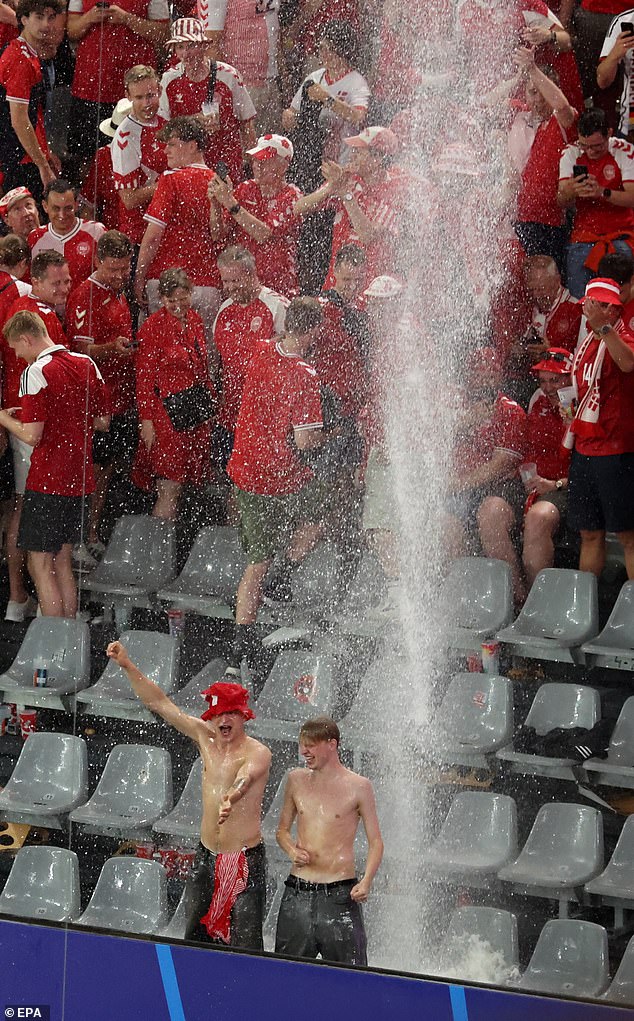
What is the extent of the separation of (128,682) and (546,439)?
5.98ft

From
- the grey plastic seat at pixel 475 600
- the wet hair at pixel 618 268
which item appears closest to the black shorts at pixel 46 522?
the grey plastic seat at pixel 475 600

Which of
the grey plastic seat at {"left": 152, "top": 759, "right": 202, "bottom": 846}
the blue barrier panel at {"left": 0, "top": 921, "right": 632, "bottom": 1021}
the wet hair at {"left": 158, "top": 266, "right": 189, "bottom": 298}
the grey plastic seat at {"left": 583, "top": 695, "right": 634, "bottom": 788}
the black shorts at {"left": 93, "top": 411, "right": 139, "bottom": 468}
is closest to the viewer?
the blue barrier panel at {"left": 0, "top": 921, "right": 632, "bottom": 1021}

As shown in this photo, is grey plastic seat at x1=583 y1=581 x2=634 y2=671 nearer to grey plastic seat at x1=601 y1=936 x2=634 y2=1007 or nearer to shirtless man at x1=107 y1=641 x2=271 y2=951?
grey plastic seat at x1=601 y1=936 x2=634 y2=1007

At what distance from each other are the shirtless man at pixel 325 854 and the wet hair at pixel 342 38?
3196 mm

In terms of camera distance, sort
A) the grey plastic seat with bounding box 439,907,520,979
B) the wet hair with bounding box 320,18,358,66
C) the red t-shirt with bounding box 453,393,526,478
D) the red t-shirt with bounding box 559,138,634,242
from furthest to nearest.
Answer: the wet hair with bounding box 320,18,358,66 → the red t-shirt with bounding box 559,138,634,242 → the red t-shirt with bounding box 453,393,526,478 → the grey plastic seat with bounding box 439,907,520,979

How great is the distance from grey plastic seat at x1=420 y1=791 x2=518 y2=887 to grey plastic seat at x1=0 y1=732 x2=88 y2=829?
1332 millimetres

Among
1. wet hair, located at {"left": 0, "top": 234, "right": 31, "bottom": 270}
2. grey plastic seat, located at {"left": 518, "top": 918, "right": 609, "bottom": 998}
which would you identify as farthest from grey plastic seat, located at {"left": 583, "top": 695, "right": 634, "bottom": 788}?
wet hair, located at {"left": 0, "top": 234, "right": 31, "bottom": 270}

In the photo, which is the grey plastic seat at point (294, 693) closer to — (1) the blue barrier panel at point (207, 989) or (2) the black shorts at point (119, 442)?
(2) the black shorts at point (119, 442)

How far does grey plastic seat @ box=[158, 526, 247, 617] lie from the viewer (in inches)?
275

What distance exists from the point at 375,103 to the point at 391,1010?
397 centimetres

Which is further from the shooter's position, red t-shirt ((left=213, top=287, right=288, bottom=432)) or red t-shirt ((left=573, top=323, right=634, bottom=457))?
red t-shirt ((left=213, top=287, right=288, bottom=432))

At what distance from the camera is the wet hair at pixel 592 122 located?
6.79m

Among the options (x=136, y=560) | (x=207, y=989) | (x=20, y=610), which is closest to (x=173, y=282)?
(x=136, y=560)

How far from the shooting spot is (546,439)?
21.8 ft
